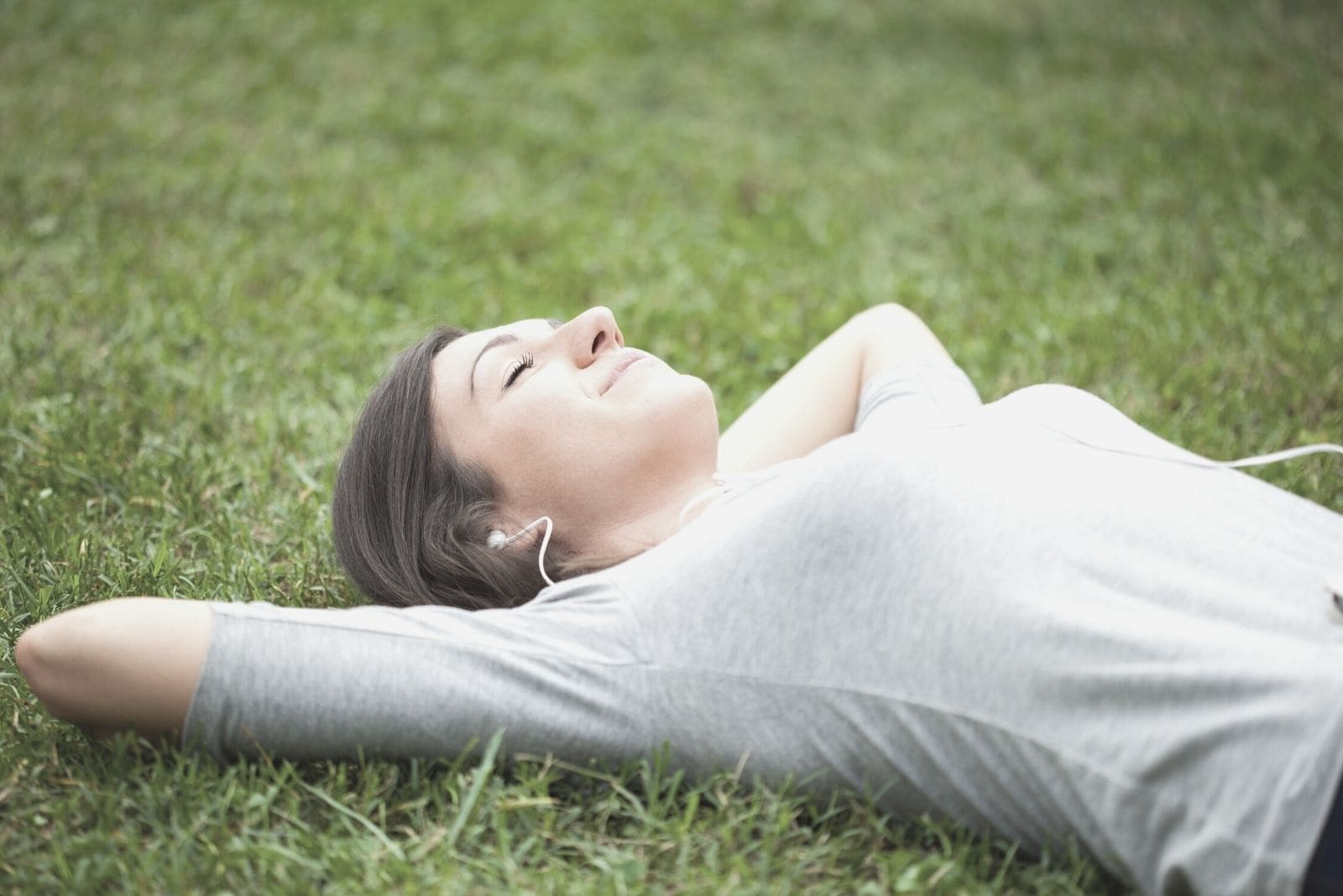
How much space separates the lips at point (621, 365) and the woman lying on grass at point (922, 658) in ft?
0.63

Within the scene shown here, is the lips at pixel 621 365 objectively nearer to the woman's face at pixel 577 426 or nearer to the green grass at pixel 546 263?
the woman's face at pixel 577 426

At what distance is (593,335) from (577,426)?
0.83ft

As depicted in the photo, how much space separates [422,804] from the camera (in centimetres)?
215

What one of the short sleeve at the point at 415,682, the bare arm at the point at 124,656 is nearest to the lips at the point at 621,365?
the short sleeve at the point at 415,682

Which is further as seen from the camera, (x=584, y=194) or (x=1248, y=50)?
(x=1248, y=50)

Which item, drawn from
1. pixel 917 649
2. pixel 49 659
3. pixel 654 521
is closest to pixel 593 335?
pixel 654 521

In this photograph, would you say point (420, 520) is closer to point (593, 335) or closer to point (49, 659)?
point (593, 335)

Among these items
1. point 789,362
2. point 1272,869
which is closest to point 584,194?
point 789,362

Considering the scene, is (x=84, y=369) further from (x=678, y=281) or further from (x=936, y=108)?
(x=936, y=108)

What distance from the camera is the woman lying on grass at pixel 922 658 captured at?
1.77 m

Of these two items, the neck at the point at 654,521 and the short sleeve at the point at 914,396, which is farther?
the short sleeve at the point at 914,396

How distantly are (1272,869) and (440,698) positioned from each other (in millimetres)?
1335

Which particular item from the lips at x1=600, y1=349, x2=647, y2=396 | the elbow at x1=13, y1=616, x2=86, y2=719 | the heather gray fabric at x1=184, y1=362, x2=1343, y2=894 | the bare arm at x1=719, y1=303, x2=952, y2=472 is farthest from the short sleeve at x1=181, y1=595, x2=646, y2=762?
the bare arm at x1=719, y1=303, x2=952, y2=472

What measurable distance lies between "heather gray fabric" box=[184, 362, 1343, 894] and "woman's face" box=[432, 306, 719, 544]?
10.6 inches
